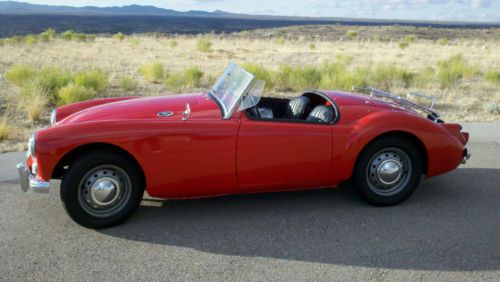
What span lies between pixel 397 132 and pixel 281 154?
1226mm

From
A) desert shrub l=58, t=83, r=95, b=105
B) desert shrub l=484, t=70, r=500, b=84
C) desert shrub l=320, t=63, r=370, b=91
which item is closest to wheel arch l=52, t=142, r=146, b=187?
desert shrub l=58, t=83, r=95, b=105

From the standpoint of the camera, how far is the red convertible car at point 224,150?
4.28m

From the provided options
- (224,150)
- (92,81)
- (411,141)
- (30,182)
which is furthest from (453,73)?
(30,182)

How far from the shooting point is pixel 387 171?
4.93m

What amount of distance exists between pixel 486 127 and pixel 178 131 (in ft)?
21.7

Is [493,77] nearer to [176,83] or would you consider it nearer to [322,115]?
[176,83]

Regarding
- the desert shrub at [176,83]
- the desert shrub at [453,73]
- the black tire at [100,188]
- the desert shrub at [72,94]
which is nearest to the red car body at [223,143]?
the black tire at [100,188]

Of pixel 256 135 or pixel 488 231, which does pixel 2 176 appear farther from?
pixel 488 231

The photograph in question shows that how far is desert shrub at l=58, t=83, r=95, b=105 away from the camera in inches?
448

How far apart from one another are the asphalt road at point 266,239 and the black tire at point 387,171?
142 mm

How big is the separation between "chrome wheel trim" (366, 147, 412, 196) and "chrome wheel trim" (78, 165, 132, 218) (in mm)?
2334

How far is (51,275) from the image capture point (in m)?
3.66

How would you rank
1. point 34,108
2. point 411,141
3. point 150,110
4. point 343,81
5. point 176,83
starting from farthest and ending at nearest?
point 176,83
point 343,81
point 34,108
point 411,141
point 150,110

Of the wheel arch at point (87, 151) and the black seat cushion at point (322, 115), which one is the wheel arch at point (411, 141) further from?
the wheel arch at point (87, 151)
